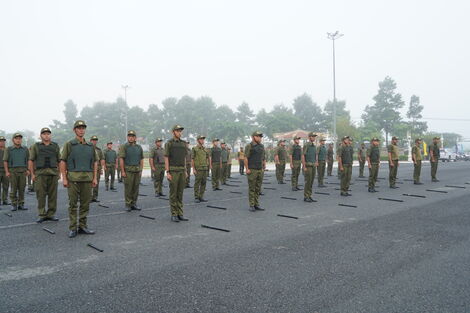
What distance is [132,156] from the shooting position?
9.77m

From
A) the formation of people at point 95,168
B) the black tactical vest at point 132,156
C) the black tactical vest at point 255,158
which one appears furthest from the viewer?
the black tactical vest at point 132,156

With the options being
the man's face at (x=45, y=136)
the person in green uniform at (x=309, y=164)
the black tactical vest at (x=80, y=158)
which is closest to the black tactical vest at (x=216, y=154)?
the person in green uniform at (x=309, y=164)

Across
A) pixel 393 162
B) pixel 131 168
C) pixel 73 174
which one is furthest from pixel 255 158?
pixel 393 162

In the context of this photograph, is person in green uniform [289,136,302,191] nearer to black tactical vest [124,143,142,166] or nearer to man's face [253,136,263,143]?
man's face [253,136,263,143]

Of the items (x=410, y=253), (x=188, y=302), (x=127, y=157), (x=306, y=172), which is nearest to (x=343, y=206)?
(x=306, y=172)

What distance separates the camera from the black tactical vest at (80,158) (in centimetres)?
663

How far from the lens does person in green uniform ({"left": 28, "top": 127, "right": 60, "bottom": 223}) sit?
783 cm

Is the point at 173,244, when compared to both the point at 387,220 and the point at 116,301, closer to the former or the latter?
the point at 116,301

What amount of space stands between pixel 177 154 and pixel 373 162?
9.08 metres

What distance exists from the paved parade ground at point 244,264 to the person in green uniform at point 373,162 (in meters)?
4.73

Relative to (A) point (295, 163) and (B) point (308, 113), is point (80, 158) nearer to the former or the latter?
(A) point (295, 163)

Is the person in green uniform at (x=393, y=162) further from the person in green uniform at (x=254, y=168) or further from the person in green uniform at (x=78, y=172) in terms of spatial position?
the person in green uniform at (x=78, y=172)

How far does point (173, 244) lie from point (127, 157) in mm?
4802

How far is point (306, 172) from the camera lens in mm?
11055
